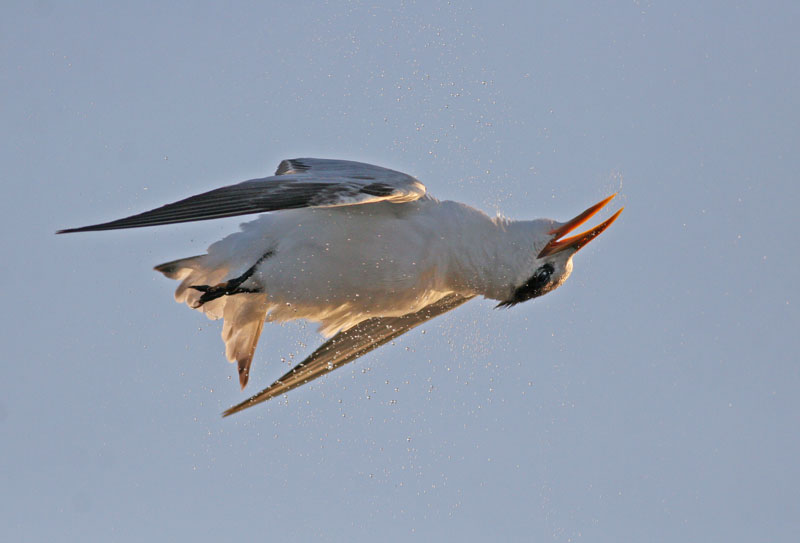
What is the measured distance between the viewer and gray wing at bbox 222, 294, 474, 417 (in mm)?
10273

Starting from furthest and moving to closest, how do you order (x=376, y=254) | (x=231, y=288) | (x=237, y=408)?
(x=237, y=408)
(x=231, y=288)
(x=376, y=254)

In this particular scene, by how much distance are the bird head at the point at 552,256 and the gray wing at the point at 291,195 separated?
1120mm

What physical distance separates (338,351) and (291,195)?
2581 millimetres

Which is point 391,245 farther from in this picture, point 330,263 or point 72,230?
point 72,230

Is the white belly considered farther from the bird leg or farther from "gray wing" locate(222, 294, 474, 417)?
"gray wing" locate(222, 294, 474, 417)

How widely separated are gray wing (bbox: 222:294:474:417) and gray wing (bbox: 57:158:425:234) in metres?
1.89

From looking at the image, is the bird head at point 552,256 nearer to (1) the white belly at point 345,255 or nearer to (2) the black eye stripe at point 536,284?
(2) the black eye stripe at point 536,284

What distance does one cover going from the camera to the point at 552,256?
906 centimetres

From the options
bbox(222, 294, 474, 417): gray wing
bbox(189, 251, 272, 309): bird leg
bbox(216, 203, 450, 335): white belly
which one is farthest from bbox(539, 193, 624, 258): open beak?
bbox(189, 251, 272, 309): bird leg

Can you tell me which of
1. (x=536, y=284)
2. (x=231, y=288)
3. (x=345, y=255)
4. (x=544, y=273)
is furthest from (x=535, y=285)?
(x=231, y=288)

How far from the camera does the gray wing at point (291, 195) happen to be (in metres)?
7.95

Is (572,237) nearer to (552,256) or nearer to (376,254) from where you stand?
(552,256)

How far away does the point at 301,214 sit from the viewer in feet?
29.4

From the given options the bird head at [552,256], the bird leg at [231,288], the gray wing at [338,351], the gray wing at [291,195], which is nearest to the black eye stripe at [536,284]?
the bird head at [552,256]
